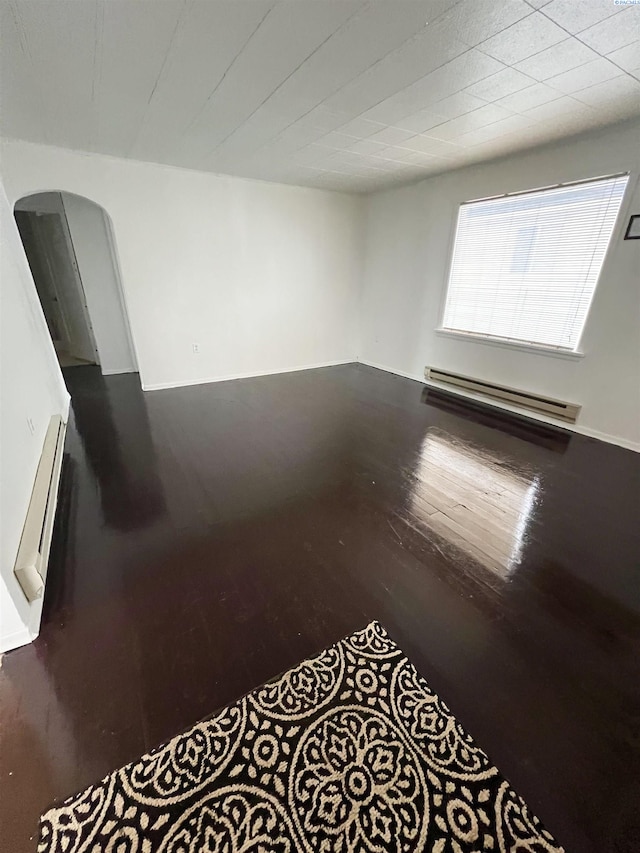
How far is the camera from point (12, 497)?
1.72 meters

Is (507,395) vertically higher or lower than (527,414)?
higher

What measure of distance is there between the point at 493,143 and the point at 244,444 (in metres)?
3.59

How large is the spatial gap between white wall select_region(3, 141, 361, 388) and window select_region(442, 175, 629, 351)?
6.59 ft

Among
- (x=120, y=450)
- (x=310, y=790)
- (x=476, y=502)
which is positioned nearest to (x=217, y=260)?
(x=120, y=450)

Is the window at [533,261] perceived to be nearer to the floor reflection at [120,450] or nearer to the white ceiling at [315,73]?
the white ceiling at [315,73]

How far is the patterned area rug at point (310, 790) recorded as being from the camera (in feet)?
3.34

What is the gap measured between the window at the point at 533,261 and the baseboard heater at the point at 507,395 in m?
0.56

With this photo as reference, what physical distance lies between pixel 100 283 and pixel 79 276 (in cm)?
33

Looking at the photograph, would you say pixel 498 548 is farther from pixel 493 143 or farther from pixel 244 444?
pixel 493 143

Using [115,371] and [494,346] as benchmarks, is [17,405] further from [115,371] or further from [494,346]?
[494,346]

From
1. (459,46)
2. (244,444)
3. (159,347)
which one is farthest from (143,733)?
(159,347)

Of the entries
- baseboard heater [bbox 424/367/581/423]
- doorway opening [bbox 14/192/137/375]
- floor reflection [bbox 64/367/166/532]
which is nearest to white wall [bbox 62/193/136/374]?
doorway opening [bbox 14/192/137/375]

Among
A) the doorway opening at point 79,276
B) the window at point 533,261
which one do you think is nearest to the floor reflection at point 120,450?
the doorway opening at point 79,276

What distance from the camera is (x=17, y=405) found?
83.4 inches
